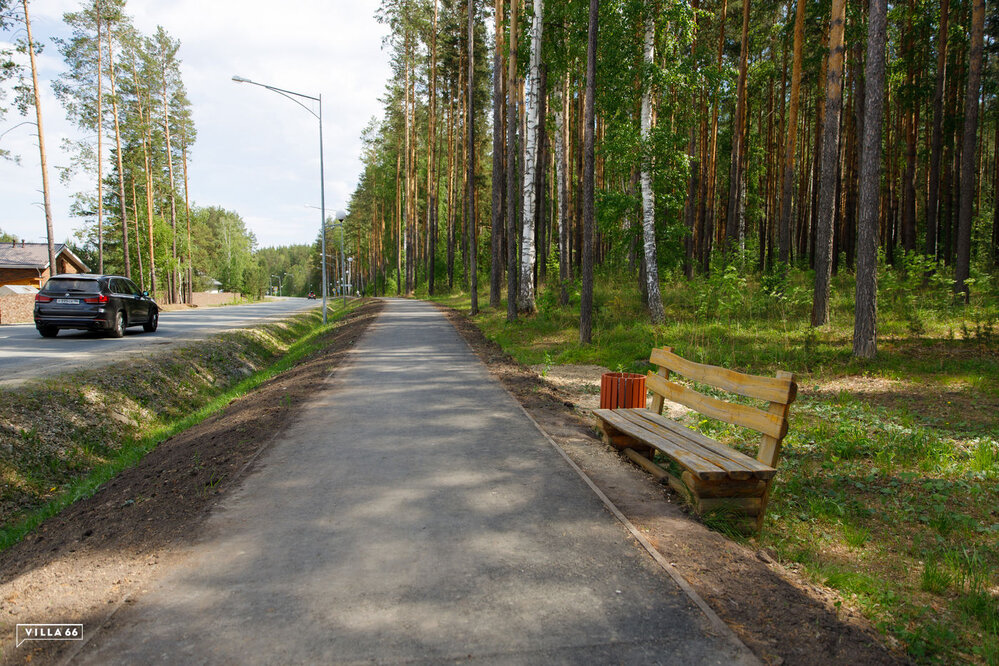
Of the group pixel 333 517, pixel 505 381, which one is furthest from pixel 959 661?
pixel 505 381

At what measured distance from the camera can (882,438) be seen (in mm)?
6332

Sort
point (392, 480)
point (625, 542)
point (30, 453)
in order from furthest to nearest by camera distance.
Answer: point (30, 453)
point (392, 480)
point (625, 542)

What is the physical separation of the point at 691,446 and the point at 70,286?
16.2 meters

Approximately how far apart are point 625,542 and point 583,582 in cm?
66

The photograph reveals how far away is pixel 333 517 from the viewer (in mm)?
4258

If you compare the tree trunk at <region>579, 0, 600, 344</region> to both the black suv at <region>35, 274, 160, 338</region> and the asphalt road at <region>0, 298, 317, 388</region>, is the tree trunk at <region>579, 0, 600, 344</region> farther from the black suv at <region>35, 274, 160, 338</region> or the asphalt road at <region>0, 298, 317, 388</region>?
the black suv at <region>35, 274, 160, 338</region>

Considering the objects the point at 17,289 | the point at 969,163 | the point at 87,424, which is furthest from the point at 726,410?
the point at 17,289

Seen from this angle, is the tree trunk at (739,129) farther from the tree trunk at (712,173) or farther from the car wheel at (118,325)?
the car wheel at (118,325)

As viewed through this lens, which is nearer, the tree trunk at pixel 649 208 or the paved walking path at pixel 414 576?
the paved walking path at pixel 414 576

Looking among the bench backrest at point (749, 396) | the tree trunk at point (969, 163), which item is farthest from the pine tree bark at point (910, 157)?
the bench backrest at point (749, 396)

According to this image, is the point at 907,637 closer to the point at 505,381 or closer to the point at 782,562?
the point at 782,562

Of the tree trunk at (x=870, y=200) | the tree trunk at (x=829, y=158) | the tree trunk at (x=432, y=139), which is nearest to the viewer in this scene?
the tree trunk at (x=870, y=200)

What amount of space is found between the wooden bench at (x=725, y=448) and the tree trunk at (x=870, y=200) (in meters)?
6.86

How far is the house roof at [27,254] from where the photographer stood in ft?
122
